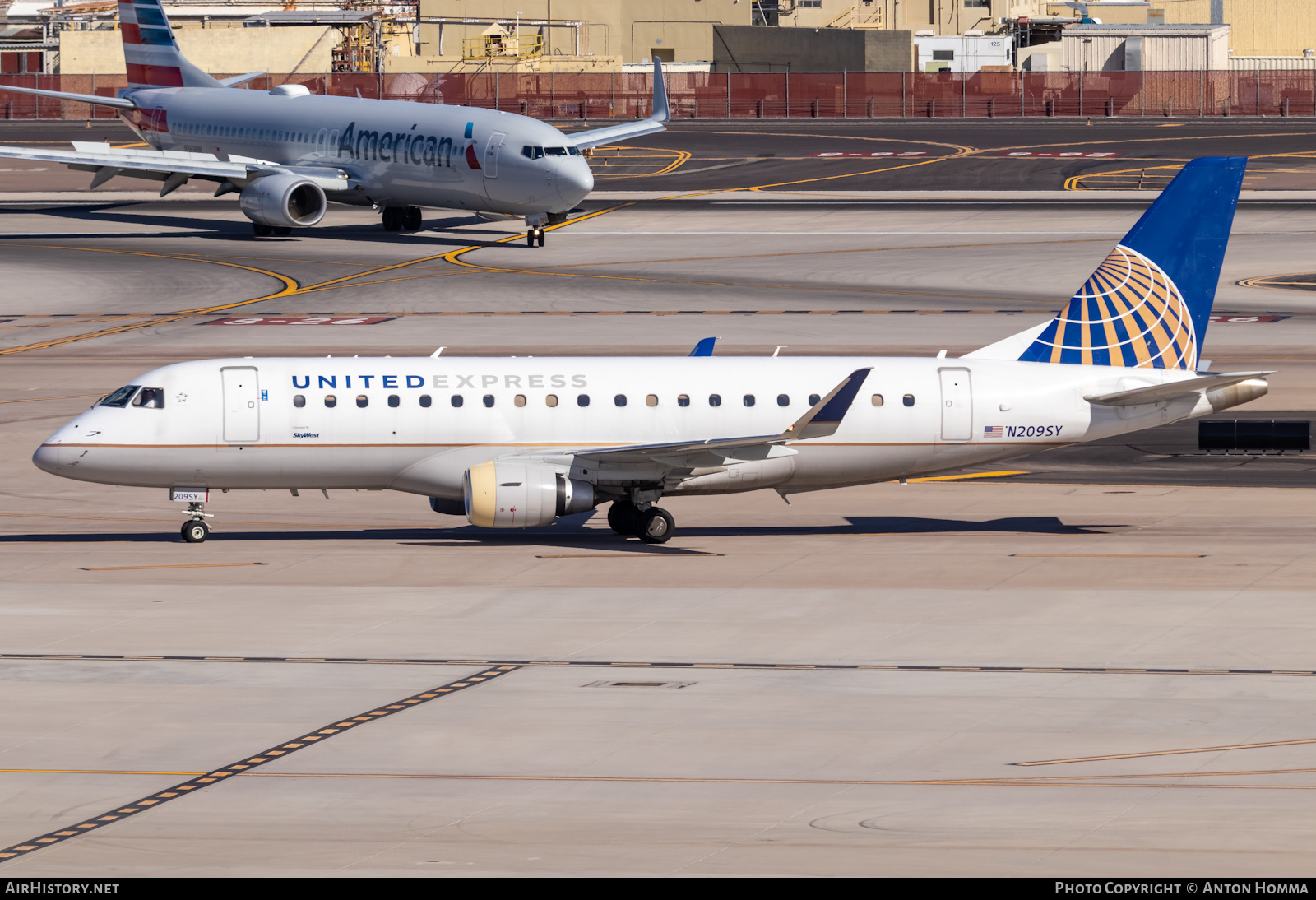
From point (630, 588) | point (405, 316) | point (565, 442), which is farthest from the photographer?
point (405, 316)

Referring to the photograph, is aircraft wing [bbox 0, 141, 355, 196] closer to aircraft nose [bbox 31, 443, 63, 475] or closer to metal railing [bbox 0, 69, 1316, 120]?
aircraft nose [bbox 31, 443, 63, 475]

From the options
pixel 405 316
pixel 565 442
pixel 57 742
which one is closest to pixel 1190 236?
pixel 565 442

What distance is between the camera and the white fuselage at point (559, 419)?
37.8 meters

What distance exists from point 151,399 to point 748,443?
39.6 feet

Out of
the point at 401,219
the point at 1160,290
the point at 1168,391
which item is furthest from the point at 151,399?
the point at 401,219

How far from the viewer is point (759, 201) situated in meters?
105

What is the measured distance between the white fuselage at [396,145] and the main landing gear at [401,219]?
7.63ft

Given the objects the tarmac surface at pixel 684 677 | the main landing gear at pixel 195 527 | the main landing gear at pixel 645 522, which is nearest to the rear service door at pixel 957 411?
the tarmac surface at pixel 684 677

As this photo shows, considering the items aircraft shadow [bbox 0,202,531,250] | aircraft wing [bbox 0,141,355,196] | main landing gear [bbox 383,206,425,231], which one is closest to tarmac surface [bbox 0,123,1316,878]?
aircraft wing [bbox 0,141,355,196]

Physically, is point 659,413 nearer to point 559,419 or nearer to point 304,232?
point 559,419

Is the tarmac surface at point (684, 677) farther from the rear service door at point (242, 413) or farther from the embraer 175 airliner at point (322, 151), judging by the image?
the embraer 175 airliner at point (322, 151)

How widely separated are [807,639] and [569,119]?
126083 millimetres

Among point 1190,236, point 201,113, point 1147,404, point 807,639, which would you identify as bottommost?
point 807,639
